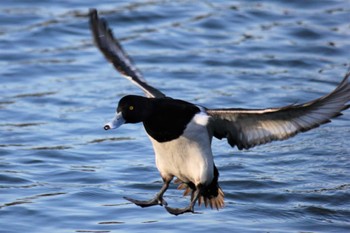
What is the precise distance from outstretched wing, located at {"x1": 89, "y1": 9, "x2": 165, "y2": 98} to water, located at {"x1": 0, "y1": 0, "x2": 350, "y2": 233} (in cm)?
130

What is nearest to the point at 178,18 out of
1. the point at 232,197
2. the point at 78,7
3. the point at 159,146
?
the point at 78,7

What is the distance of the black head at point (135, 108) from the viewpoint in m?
8.02

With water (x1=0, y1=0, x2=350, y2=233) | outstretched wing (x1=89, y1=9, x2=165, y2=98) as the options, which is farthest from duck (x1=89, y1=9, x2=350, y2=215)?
water (x1=0, y1=0, x2=350, y2=233)

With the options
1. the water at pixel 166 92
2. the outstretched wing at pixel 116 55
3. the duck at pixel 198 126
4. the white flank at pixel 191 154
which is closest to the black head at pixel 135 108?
the duck at pixel 198 126

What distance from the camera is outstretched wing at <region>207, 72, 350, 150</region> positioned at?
7668mm

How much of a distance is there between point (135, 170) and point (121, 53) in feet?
7.39

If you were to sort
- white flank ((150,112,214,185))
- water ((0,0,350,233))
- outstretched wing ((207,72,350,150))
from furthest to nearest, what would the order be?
1. water ((0,0,350,233))
2. white flank ((150,112,214,185))
3. outstretched wing ((207,72,350,150))

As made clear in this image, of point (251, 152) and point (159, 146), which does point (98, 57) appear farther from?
point (159, 146)

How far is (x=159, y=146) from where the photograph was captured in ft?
26.8

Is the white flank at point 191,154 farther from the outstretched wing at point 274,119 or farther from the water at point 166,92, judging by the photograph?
the water at point 166,92

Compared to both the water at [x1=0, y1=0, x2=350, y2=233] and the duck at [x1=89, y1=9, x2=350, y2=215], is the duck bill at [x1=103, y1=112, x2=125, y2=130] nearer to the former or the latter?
the duck at [x1=89, y1=9, x2=350, y2=215]

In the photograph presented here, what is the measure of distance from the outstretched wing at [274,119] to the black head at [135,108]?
1.80ft

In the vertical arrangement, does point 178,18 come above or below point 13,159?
above

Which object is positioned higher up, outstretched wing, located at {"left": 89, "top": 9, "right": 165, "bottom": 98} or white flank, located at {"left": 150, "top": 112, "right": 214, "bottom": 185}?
outstretched wing, located at {"left": 89, "top": 9, "right": 165, "bottom": 98}
